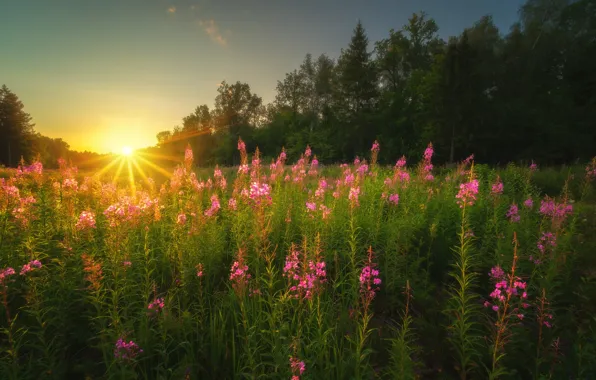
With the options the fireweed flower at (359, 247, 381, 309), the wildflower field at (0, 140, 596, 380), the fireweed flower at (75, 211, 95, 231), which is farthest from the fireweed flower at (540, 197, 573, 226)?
the fireweed flower at (75, 211, 95, 231)

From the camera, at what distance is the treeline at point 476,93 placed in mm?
27750

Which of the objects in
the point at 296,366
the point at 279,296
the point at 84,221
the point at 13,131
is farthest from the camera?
the point at 13,131

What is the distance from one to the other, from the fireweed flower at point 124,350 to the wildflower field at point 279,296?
2 cm

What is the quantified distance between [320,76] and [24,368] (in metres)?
49.4

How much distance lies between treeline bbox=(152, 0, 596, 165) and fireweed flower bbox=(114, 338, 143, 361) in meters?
30.3

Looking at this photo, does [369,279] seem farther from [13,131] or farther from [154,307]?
[13,131]

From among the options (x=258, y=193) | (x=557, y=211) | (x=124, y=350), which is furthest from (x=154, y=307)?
(x=557, y=211)

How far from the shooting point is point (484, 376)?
2.68 m

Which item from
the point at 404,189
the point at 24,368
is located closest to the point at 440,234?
the point at 404,189

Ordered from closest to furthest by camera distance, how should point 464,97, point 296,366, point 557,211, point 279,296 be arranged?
point 296,366, point 279,296, point 557,211, point 464,97

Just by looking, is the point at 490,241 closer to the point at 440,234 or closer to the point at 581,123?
the point at 440,234

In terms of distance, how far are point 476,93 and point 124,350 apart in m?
32.8

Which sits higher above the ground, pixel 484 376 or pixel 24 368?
pixel 24 368

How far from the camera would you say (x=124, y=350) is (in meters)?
2.43
